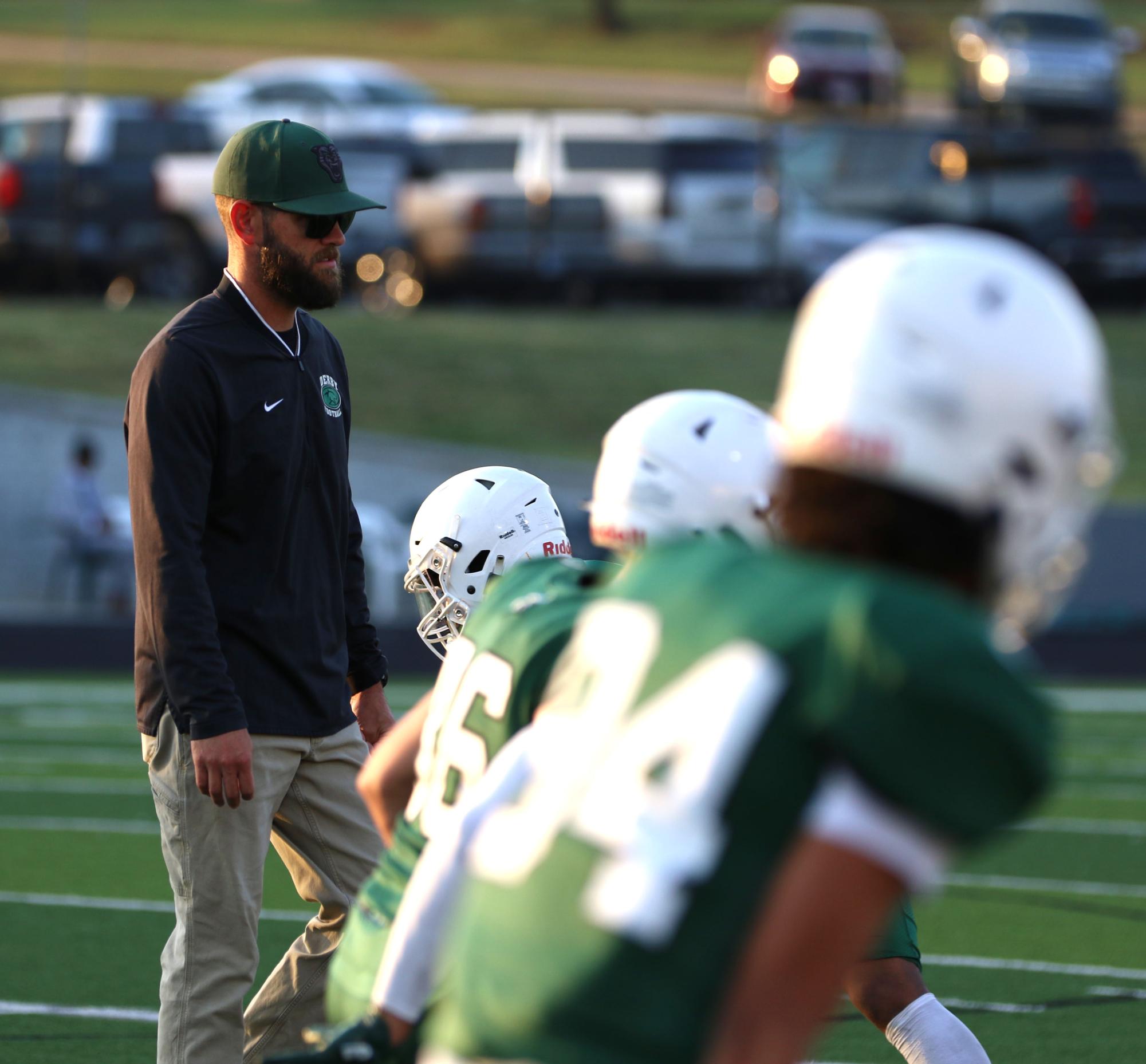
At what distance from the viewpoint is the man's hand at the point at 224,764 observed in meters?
3.96

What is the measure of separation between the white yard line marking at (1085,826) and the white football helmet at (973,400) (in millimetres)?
7386

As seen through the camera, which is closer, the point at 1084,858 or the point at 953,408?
the point at 953,408

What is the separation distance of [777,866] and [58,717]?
11.3m

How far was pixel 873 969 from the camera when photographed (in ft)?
13.3

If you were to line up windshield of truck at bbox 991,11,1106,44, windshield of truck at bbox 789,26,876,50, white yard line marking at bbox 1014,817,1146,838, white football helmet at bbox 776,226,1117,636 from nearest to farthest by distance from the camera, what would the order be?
white football helmet at bbox 776,226,1117,636 < white yard line marking at bbox 1014,817,1146,838 < windshield of truck at bbox 991,11,1106,44 < windshield of truck at bbox 789,26,876,50

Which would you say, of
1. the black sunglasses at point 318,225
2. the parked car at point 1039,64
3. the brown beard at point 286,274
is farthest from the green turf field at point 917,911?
the parked car at point 1039,64

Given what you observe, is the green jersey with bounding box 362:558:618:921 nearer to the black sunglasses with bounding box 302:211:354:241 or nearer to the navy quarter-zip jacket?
the navy quarter-zip jacket

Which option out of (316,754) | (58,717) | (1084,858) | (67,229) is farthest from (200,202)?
(316,754)

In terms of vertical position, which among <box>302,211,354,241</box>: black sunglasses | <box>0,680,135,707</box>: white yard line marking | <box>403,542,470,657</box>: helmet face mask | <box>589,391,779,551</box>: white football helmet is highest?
<box>302,211,354,241</box>: black sunglasses

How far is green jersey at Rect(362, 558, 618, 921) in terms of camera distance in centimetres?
257

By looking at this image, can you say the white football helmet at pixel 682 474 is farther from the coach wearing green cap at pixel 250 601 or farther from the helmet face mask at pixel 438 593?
the coach wearing green cap at pixel 250 601

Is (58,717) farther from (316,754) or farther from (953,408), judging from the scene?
(953,408)

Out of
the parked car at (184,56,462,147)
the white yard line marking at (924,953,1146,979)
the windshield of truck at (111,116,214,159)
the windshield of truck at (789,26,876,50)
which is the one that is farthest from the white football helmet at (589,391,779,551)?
the windshield of truck at (789,26,876,50)

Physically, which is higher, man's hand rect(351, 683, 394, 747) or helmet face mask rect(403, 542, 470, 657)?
helmet face mask rect(403, 542, 470, 657)
